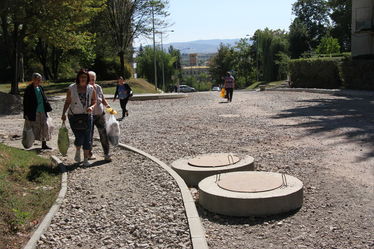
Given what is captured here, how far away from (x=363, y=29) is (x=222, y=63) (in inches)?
2893

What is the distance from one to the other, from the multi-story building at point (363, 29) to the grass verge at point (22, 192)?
29172mm

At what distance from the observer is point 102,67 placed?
46.6 meters

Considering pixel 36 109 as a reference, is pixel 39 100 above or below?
above

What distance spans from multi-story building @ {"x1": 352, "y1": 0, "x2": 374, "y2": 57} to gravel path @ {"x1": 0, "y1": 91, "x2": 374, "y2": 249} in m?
16.4

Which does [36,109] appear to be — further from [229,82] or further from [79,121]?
[229,82]

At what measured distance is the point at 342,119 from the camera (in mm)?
14602

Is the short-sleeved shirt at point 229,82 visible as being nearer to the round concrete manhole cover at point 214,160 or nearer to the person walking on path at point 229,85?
the person walking on path at point 229,85

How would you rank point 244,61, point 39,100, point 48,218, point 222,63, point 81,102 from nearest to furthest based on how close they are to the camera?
point 48,218 < point 81,102 < point 39,100 < point 244,61 < point 222,63

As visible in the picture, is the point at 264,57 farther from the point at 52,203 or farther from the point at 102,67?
the point at 52,203

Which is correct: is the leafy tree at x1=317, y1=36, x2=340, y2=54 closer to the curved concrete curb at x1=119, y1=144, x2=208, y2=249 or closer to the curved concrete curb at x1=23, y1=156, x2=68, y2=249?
the curved concrete curb at x1=119, y1=144, x2=208, y2=249

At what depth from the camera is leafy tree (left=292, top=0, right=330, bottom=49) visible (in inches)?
3169

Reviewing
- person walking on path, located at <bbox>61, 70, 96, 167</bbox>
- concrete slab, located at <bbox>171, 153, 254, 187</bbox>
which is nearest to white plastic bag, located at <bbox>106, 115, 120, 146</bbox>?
person walking on path, located at <bbox>61, 70, 96, 167</bbox>

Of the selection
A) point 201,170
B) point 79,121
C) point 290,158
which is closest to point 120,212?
point 201,170

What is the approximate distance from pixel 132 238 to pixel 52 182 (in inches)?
109
